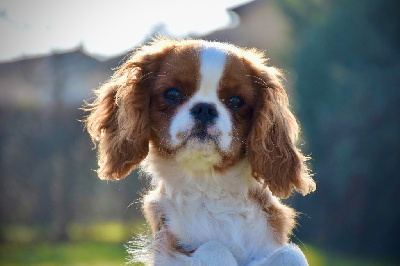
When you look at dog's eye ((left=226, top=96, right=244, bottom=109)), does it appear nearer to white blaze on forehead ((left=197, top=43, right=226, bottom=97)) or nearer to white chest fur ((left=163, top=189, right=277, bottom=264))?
white blaze on forehead ((left=197, top=43, right=226, bottom=97))

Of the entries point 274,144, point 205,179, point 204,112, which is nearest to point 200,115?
point 204,112

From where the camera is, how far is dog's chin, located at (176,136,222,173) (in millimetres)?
3768

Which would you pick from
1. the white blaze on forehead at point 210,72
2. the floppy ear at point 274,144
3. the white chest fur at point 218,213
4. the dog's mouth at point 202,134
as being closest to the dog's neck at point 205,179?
the white chest fur at point 218,213

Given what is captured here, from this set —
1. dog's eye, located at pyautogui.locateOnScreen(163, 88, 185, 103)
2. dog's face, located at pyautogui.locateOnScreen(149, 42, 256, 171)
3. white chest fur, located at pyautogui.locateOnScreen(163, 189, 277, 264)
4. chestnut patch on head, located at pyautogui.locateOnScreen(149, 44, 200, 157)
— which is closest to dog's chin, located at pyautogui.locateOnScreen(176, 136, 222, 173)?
dog's face, located at pyautogui.locateOnScreen(149, 42, 256, 171)

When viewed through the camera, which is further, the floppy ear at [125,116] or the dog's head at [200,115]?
the floppy ear at [125,116]

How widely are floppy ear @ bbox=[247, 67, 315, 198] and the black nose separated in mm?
435

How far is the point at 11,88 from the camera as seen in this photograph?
17047mm

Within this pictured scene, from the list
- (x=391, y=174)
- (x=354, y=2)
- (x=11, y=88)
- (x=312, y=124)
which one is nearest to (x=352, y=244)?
(x=391, y=174)

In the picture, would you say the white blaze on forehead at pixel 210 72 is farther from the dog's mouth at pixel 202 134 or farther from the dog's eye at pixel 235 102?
the dog's mouth at pixel 202 134

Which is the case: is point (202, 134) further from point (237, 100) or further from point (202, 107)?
point (237, 100)

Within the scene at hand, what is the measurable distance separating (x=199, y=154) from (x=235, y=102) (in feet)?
1.63

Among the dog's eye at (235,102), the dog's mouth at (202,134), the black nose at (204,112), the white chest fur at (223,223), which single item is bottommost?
the white chest fur at (223,223)

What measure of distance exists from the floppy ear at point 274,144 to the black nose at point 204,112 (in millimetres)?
435

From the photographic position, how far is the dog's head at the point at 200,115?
3.83 meters
